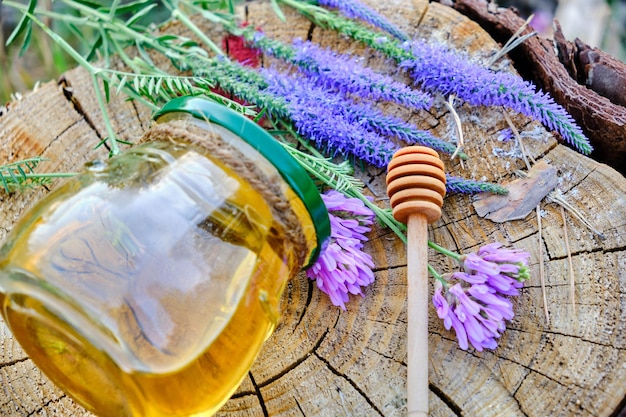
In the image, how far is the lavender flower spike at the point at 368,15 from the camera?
5.13 feet

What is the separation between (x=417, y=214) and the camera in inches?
49.4

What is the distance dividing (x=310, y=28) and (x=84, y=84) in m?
0.61

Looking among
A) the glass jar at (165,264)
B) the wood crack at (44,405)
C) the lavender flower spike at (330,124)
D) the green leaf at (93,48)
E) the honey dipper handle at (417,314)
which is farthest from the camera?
the green leaf at (93,48)

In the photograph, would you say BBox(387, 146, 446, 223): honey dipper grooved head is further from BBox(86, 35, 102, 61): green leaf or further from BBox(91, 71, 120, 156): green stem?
BBox(86, 35, 102, 61): green leaf

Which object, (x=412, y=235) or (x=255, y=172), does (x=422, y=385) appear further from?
(x=255, y=172)

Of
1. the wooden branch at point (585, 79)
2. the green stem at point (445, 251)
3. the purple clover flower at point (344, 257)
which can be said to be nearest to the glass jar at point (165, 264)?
the purple clover flower at point (344, 257)

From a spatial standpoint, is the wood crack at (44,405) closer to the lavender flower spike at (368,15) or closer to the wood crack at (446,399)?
the wood crack at (446,399)

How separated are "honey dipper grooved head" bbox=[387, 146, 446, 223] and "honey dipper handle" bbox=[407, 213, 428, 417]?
33 mm

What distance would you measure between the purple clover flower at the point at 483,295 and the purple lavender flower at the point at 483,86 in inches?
11.5

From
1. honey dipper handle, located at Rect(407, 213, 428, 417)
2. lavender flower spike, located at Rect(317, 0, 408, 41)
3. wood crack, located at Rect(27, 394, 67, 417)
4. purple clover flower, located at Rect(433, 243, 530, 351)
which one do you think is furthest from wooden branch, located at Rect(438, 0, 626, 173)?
wood crack, located at Rect(27, 394, 67, 417)

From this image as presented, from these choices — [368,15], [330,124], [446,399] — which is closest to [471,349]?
[446,399]

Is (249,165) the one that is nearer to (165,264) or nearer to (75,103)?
(165,264)

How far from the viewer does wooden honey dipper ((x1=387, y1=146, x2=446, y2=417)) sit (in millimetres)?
1177

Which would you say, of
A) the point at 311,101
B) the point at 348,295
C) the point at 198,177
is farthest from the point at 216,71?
the point at 348,295
